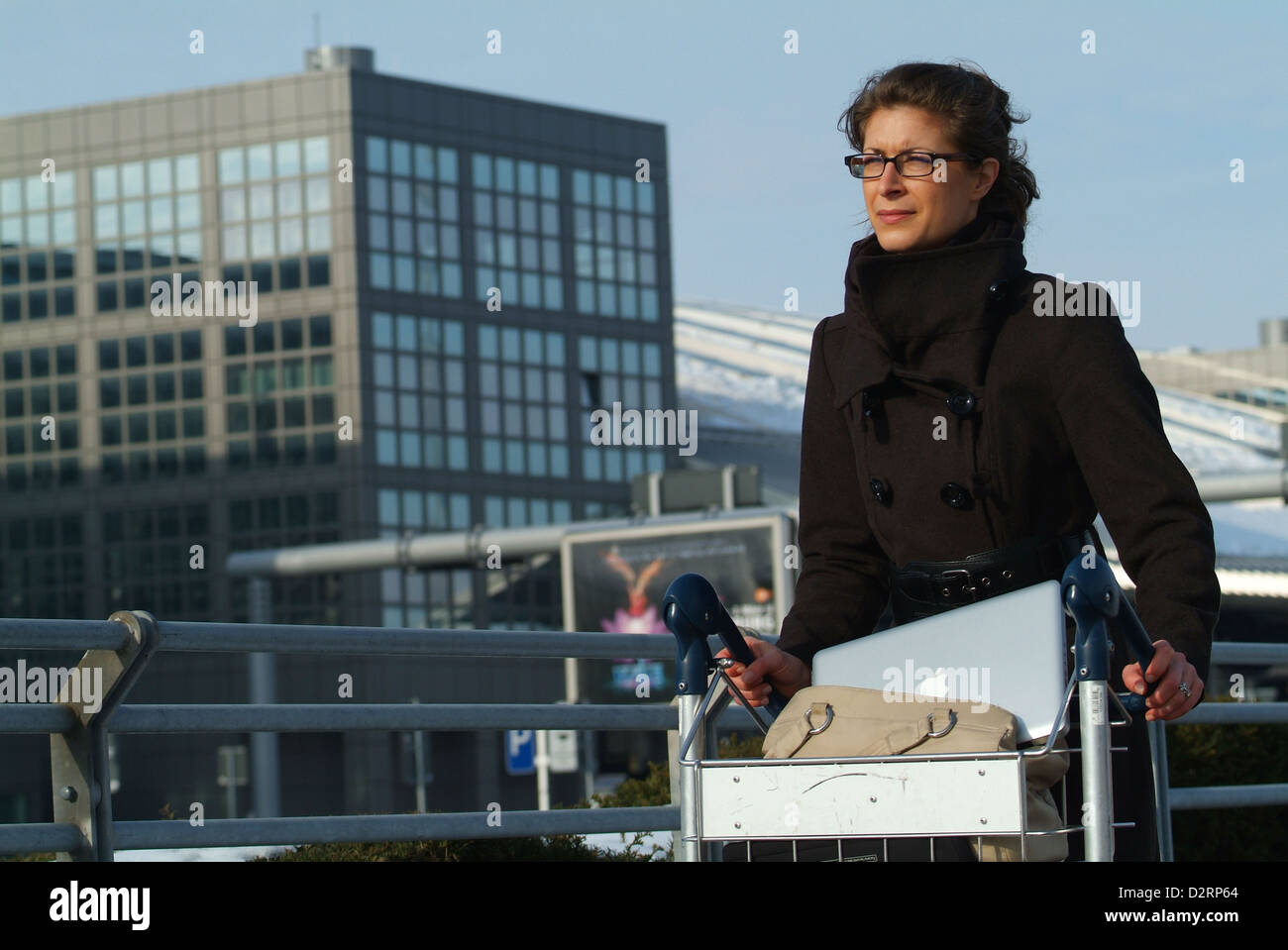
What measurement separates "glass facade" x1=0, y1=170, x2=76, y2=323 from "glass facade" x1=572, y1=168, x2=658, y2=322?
650 inches

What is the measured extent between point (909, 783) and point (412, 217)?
6581cm

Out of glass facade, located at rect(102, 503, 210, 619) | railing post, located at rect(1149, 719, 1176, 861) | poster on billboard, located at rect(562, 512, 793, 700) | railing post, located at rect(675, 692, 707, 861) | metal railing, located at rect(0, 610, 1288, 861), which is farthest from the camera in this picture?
glass facade, located at rect(102, 503, 210, 619)

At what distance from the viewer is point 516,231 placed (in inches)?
2744

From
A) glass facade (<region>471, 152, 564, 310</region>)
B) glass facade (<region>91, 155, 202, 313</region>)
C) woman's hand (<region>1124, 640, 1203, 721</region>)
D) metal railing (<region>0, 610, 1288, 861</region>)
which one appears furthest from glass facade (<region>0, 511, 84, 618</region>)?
woman's hand (<region>1124, 640, 1203, 721</region>)

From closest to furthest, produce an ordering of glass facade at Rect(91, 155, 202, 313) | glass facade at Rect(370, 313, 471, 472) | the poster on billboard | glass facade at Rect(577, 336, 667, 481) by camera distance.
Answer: the poster on billboard → glass facade at Rect(370, 313, 471, 472) → glass facade at Rect(91, 155, 202, 313) → glass facade at Rect(577, 336, 667, 481)

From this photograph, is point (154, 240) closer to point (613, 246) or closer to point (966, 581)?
point (613, 246)

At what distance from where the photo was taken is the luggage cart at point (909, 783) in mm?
2693

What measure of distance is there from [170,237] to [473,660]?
16.6m

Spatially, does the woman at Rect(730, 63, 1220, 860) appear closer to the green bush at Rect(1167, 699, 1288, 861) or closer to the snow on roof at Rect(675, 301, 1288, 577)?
the green bush at Rect(1167, 699, 1288, 861)

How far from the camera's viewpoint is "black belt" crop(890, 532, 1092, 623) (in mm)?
3199

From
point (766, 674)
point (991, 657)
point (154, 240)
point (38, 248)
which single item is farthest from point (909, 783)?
point (38, 248)

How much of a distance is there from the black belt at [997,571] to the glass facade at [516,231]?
215ft

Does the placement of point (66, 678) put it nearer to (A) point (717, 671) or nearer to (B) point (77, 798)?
(B) point (77, 798)

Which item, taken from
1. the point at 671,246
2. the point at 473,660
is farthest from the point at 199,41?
the point at 671,246
